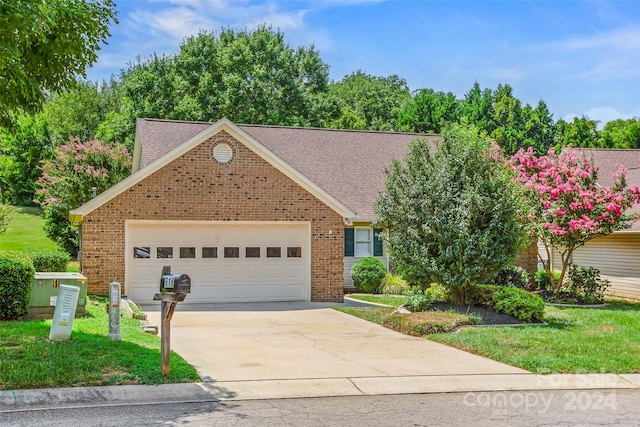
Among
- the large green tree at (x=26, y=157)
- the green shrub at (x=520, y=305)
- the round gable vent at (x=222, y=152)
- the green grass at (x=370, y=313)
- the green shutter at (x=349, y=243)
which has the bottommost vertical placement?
the green grass at (x=370, y=313)

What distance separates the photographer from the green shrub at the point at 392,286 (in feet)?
74.7

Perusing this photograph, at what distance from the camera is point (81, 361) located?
8.59 metres

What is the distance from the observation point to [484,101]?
44.3 metres

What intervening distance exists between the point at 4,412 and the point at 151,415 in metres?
1.49

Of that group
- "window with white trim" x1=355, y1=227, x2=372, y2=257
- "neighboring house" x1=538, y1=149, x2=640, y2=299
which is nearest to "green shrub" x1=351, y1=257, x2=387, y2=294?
"window with white trim" x1=355, y1=227, x2=372, y2=257

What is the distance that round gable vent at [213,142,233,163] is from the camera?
1881 cm

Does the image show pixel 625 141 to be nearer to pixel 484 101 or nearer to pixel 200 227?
pixel 484 101

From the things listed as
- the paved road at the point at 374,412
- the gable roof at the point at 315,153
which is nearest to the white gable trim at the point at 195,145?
the gable roof at the point at 315,153

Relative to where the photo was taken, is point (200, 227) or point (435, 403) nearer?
point (435, 403)

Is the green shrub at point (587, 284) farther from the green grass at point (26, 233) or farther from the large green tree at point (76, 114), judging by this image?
the large green tree at point (76, 114)

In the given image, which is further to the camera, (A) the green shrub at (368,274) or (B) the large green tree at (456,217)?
(A) the green shrub at (368,274)

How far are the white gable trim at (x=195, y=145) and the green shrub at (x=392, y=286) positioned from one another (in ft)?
13.7

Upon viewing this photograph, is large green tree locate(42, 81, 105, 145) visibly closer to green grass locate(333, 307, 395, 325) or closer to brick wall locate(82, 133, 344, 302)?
brick wall locate(82, 133, 344, 302)

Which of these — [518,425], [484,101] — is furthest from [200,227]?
[484,101]
